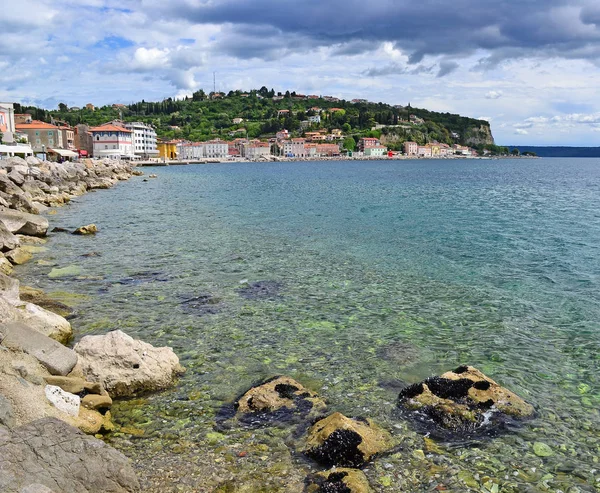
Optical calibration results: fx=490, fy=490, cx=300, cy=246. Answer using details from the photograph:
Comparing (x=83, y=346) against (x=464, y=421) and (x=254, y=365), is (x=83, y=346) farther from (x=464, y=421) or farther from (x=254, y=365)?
(x=464, y=421)

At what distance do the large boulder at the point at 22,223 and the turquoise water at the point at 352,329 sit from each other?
1137mm

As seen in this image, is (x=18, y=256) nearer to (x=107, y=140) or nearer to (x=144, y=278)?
(x=144, y=278)

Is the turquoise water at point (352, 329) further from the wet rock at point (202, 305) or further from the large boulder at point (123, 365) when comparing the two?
the large boulder at point (123, 365)

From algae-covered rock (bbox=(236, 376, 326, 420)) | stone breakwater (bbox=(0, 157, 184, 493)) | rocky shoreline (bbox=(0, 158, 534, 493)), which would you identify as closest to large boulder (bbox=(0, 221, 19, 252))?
stone breakwater (bbox=(0, 157, 184, 493))

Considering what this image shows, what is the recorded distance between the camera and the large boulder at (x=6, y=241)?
18125 millimetres

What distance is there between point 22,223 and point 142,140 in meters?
153

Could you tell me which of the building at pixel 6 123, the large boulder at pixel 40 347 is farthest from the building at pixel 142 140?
the large boulder at pixel 40 347

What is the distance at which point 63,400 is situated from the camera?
290 inches

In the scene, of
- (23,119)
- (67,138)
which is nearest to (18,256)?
(23,119)

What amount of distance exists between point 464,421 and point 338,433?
2.25 metres

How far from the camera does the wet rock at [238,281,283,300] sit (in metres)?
14.8

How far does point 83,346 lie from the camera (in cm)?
931

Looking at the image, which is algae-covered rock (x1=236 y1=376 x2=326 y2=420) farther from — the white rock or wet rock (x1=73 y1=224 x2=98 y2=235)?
wet rock (x1=73 y1=224 x2=98 y2=235)

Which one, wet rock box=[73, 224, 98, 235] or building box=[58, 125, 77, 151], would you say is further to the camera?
building box=[58, 125, 77, 151]
